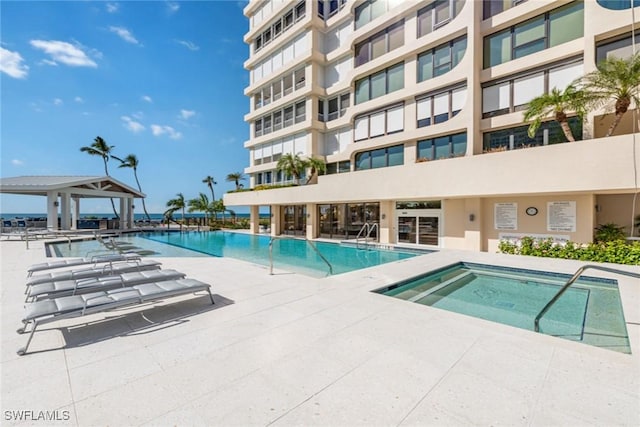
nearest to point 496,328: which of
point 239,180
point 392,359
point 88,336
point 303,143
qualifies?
point 392,359

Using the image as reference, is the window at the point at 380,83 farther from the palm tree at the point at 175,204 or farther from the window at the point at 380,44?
the palm tree at the point at 175,204

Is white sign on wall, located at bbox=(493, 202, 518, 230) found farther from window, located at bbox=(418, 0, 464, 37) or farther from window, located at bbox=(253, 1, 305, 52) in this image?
window, located at bbox=(253, 1, 305, 52)

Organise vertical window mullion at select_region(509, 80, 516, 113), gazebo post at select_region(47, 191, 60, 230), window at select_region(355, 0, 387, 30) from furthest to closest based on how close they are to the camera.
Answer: gazebo post at select_region(47, 191, 60, 230) → window at select_region(355, 0, 387, 30) → vertical window mullion at select_region(509, 80, 516, 113)

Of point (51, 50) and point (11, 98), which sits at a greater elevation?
point (51, 50)

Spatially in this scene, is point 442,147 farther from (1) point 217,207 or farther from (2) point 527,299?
(1) point 217,207

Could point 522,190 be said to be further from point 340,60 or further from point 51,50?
point 51,50

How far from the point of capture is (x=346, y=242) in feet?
63.3

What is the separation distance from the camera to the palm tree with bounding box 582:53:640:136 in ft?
31.5

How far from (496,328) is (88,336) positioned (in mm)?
6356

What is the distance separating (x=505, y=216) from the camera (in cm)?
1358

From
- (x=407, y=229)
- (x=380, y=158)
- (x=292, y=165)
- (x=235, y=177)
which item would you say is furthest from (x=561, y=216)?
(x=235, y=177)

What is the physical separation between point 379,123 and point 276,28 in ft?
50.3

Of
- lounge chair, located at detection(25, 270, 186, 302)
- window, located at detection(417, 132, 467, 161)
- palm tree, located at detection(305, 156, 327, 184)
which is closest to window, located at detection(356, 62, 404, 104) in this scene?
window, located at detection(417, 132, 467, 161)

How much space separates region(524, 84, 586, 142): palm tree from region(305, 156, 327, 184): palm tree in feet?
42.6
